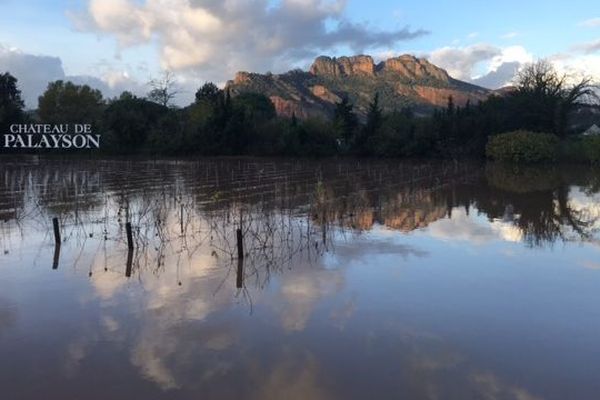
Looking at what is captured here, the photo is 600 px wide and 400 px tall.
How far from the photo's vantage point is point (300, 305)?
728 cm

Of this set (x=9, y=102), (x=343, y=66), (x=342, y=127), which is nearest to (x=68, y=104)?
(x=9, y=102)

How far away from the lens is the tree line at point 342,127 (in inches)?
1724

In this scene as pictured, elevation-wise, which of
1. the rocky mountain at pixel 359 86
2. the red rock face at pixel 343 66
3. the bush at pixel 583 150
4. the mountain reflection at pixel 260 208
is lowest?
the mountain reflection at pixel 260 208

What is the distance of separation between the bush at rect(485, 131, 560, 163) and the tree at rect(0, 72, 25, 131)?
128 feet

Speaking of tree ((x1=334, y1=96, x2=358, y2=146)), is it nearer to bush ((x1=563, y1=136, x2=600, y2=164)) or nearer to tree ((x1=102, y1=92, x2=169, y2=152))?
tree ((x1=102, y1=92, x2=169, y2=152))

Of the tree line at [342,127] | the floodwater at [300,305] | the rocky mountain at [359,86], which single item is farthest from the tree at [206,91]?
the floodwater at [300,305]

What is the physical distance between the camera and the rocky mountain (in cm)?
10962

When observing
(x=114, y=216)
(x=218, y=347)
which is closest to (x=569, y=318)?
(x=218, y=347)

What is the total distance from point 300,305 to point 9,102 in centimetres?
5037

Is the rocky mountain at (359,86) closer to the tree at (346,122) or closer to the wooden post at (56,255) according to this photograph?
the tree at (346,122)

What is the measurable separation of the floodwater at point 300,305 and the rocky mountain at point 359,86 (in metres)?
87.4

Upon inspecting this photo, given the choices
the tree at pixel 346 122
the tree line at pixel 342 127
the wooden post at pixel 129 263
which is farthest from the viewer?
the tree at pixel 346 122

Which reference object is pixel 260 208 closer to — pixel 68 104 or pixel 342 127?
pixel 342 127

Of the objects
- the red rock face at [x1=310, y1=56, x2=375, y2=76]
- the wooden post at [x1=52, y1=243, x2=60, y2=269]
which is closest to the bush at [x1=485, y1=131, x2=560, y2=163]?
the wooden post at [x1=52, y1=243, x2=60, y2=269]
